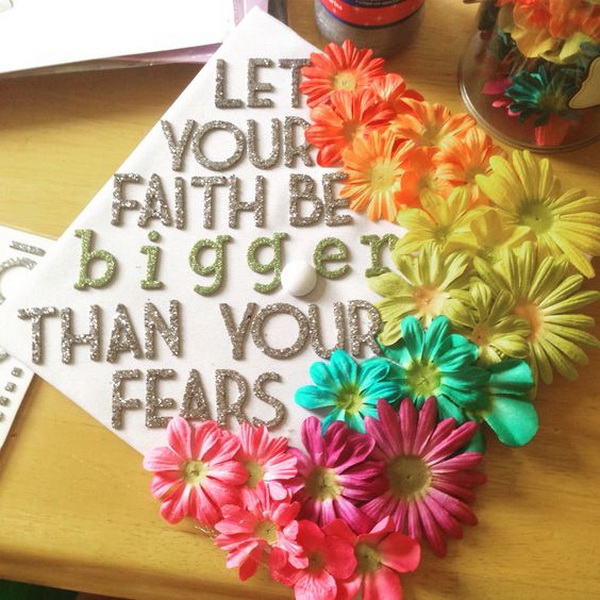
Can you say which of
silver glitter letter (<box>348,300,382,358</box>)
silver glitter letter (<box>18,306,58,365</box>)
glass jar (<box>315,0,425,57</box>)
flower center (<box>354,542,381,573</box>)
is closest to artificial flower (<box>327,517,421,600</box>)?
flower center (<box>354,542,381,573</box>)

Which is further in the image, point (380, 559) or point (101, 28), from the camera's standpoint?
point (101, 28)

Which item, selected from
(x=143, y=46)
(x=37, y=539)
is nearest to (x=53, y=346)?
(x=37, y=539)

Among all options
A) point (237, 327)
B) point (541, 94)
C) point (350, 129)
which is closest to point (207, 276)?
point (237, 327)

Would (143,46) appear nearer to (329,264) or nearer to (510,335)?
(329,264)

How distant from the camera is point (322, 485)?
1.41 feet

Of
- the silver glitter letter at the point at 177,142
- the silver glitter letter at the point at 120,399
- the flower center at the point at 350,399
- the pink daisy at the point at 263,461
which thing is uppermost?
the silver glitter letter at the point at 177,142

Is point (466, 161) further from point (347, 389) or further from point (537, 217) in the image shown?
point (347, 389)

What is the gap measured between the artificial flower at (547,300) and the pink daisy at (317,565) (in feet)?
0.52

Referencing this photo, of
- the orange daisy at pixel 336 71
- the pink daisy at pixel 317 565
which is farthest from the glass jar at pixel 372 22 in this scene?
the pink daisy at pixel 317 565

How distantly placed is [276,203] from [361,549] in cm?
23

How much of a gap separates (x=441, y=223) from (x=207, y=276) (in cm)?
16

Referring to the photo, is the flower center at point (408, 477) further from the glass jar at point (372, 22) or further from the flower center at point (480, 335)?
the glass jar at point (372, 22)

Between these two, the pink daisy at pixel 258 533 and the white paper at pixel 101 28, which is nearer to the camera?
the pink daisy at pixel 258 533

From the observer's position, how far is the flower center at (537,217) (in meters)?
0.46
